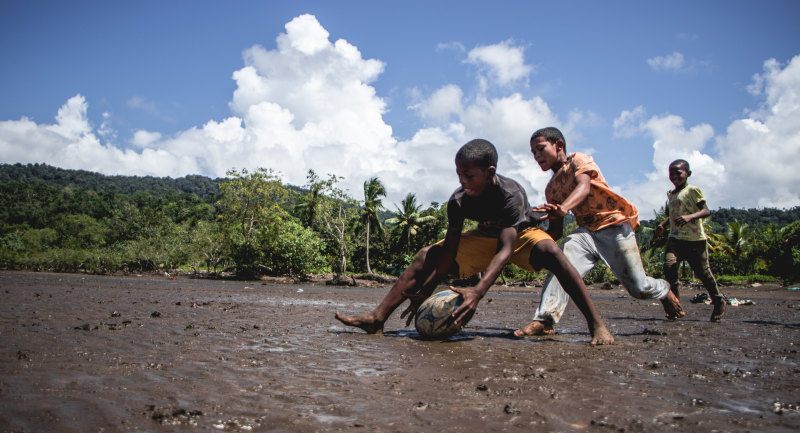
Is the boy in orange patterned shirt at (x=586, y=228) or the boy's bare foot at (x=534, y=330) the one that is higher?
the boy in orange patterned shirt at (x=586, y=228)

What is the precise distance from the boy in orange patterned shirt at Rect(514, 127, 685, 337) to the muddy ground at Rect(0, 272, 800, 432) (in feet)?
1.49

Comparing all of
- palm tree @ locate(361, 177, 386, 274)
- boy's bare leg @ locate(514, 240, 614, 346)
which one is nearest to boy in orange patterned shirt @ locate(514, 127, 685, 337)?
boy's bare leg @ locate(514, 240, 614, 346)

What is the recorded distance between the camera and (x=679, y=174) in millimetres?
6473

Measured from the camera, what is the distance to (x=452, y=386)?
2.30 metres

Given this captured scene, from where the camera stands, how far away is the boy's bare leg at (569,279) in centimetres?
392

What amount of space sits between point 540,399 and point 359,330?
271cm

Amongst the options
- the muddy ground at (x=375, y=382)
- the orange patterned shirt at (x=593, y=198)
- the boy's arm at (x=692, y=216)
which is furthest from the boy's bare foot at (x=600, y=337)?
the boy's arm at (x=692, y=216)

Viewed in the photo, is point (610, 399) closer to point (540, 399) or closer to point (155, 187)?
point (540, 399)

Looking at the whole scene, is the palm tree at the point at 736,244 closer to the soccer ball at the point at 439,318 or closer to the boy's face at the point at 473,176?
the soccer ball at the point at 439,318

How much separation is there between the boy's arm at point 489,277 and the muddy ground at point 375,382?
1.04 feet

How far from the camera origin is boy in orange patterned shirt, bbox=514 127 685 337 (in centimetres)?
441

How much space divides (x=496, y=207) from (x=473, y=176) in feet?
1.42

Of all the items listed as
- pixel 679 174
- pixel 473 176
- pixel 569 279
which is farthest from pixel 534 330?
pixel 679 174

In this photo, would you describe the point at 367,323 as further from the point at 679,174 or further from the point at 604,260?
the point at 679,174
